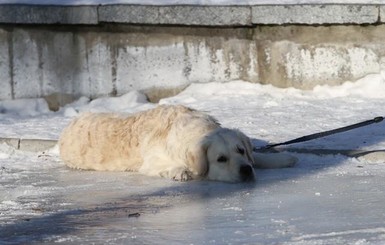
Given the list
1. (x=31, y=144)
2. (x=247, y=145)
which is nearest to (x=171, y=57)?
(x=31, y=144)

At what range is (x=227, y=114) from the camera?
443 inches

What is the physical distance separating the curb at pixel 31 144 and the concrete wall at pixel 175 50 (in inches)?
114

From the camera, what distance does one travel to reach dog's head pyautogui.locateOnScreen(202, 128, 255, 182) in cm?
800

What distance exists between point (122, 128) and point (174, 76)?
3995mm

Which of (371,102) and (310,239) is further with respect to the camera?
(371,102)

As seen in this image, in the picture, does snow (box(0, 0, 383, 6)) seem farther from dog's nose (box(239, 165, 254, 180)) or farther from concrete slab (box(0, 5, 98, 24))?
dog's nose (box(239, 165, 254, 180))

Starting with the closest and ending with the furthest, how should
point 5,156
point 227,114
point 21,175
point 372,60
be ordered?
point 21,175 → point 5,156 → point 227,114 → point 372,60

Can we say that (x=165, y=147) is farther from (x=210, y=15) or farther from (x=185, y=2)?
(x=185, y=2)

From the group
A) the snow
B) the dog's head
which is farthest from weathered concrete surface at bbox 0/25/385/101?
the dog's head

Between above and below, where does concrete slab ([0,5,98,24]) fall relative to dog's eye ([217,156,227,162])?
above

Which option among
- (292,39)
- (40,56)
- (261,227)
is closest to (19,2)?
(40,56)

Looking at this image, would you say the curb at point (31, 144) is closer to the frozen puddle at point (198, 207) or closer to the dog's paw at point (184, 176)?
the frozen puddle at point (198, 207)

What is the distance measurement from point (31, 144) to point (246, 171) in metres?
2.78

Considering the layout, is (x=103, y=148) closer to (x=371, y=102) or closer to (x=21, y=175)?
(x=21, y=175)
